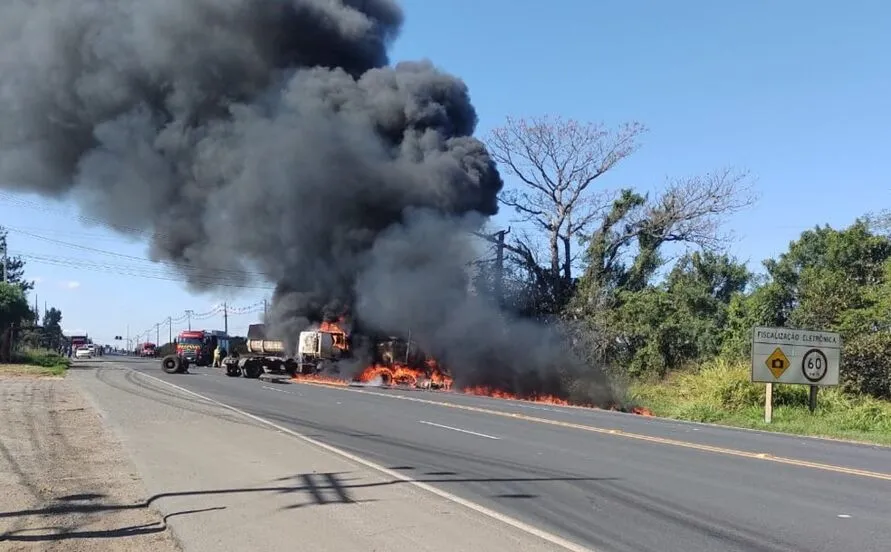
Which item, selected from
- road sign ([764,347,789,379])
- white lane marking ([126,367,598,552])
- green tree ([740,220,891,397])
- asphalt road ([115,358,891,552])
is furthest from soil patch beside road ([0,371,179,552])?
green tree ([740,220,891,397])

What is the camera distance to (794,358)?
2114 centimetres

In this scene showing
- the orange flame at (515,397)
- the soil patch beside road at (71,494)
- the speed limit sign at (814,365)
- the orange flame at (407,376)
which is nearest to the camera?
the soil patch beside road at (71,494)

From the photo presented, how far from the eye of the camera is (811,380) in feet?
69.6

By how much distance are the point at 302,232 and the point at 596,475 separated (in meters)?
27.9

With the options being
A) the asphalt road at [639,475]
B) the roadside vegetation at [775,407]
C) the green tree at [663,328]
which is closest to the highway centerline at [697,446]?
the asphalt road at [639,475]

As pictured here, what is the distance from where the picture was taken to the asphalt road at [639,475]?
6996mm

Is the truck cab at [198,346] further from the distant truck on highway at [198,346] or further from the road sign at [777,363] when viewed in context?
the road sign at [777,363]

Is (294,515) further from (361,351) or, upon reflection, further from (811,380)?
(361,351)

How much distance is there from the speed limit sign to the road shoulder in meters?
14.1

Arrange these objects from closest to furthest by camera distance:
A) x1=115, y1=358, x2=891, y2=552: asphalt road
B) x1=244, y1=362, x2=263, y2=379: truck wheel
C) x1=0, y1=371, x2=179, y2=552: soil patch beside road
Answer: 1. x1=0, y1=371, x2=179, y2=552: soil patch beside road
2. x1=115, y1=358, x2=891, y2=552: asphalt road
3. x1=244, y1=362, x2=263, y2=379: truck wheel

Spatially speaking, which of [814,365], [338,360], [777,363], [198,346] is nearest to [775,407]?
[814,365]

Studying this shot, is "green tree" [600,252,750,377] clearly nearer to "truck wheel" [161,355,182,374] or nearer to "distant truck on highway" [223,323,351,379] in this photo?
"distant truck on highway" [223,323,351,379]

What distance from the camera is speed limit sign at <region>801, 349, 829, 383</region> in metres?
21.2

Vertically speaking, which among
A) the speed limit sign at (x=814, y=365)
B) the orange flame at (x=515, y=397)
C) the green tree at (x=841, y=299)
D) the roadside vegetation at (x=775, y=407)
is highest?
the green tree at (x=841, y=299)
